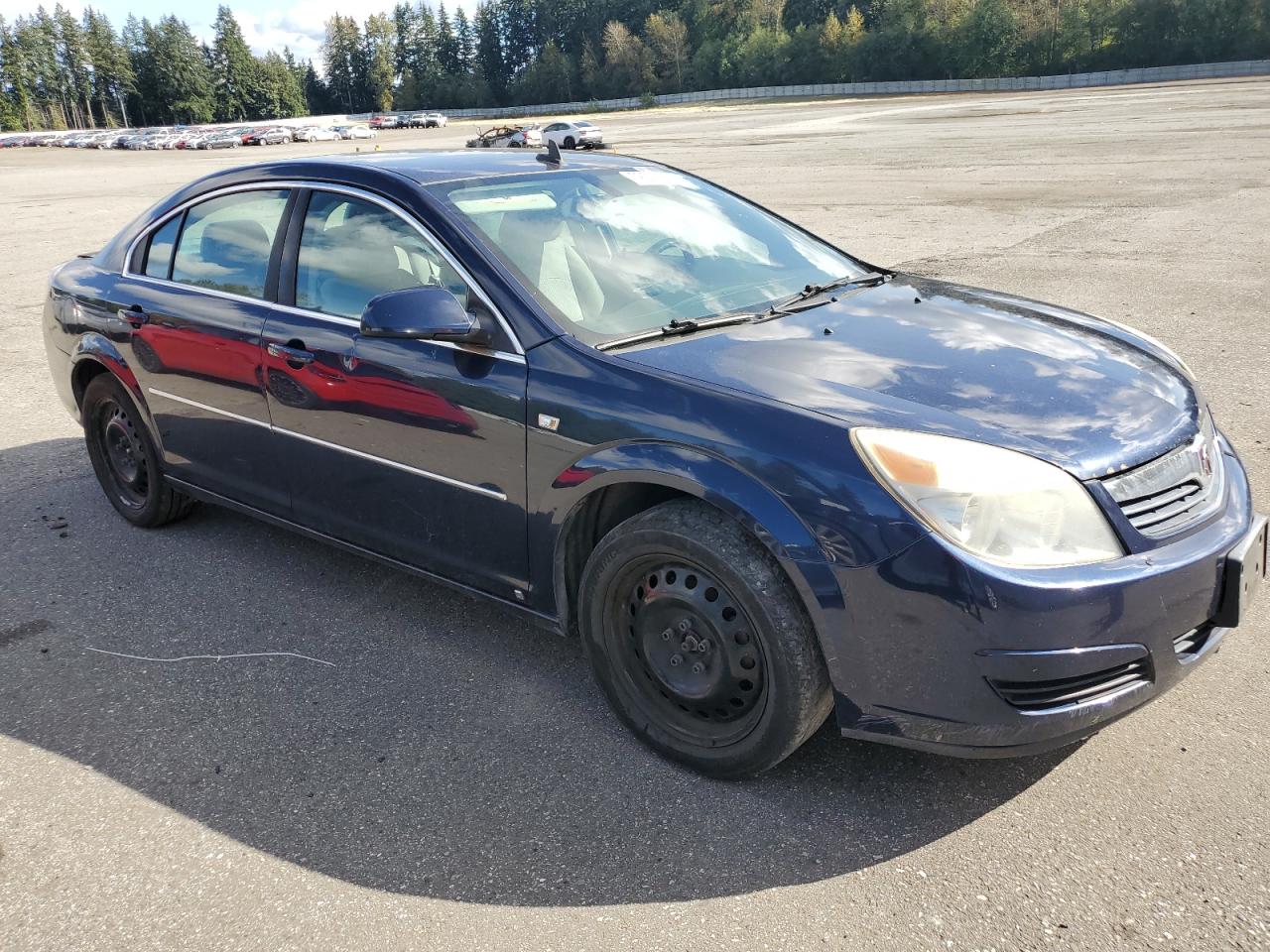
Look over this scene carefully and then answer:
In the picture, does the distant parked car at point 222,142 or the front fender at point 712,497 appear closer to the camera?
the front fender at point 712,497

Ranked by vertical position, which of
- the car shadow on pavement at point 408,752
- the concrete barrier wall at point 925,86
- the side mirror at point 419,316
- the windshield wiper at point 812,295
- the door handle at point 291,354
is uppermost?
the concrete barrier wall at point 925,86

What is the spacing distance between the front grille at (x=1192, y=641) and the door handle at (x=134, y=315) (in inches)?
155

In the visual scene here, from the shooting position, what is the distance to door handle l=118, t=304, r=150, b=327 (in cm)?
435

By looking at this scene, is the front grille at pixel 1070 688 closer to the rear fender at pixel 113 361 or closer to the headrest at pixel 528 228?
the headrest at pixel 528 228

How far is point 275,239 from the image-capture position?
151 inches

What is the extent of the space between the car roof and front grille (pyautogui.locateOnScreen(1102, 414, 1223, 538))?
2149 millimetres

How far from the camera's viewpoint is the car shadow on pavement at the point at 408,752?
2576 mm

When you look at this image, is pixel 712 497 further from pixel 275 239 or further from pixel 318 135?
pixel 318 135

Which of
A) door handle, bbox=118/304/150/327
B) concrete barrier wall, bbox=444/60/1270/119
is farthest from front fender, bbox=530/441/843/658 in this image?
concrete barrier wall, bbox=444/60/1270/119

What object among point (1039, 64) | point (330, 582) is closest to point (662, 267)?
point (330, 582)

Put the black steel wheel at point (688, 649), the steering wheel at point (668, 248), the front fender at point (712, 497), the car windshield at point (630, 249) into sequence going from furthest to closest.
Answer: the steering wheel at point (668, 248), the car windshield at point (630, 249), the black steel wheel at point (688, 649), the front fender at point (712, 497)

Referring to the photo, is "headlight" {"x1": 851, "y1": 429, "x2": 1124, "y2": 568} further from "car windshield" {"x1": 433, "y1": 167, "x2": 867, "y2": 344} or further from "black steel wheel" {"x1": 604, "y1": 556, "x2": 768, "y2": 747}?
"car windshield" {"x1": 433, "y1": 167, "x2": 867, "y2": 344}

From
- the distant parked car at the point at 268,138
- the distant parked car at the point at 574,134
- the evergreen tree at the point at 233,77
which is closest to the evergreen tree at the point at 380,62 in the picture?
the evergreen tree at the point at 233,77

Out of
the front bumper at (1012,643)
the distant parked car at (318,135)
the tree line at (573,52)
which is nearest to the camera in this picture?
the front bumper at (1012,643)
